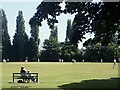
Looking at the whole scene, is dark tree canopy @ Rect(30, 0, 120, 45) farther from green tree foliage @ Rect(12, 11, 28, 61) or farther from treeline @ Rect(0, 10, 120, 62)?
green tree foliage @ Rect(12, 11, 28, 61)

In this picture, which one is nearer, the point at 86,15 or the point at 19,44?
the point at 86,15

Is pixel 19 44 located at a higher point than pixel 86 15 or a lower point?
higher

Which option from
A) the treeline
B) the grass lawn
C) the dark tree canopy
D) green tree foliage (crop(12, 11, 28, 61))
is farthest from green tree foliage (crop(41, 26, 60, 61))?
the dark tree canopy

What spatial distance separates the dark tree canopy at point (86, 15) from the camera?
21078mm

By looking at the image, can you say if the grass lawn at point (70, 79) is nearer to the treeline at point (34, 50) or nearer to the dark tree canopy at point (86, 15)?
the dark tree canopy at point (86, 15)

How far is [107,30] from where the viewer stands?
22969 millimetres

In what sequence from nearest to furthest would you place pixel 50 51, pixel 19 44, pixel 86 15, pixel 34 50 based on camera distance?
1. pixel 86 15
2. pixel 19 44
3. pixel 50 51
4. pixel 34 50

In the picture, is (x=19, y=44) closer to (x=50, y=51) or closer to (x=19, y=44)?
(x=19, y=44)

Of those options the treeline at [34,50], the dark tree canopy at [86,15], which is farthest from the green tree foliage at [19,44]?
the dark tree canopy at [86,15]

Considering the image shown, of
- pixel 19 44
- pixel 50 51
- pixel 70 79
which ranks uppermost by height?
pixel 19 44

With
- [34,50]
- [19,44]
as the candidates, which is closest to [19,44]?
[19,44]

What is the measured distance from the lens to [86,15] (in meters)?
22.3


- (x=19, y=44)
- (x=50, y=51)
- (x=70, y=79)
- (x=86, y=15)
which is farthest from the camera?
(x=50, y=51)

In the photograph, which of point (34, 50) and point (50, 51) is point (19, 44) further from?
point (50, 51)
